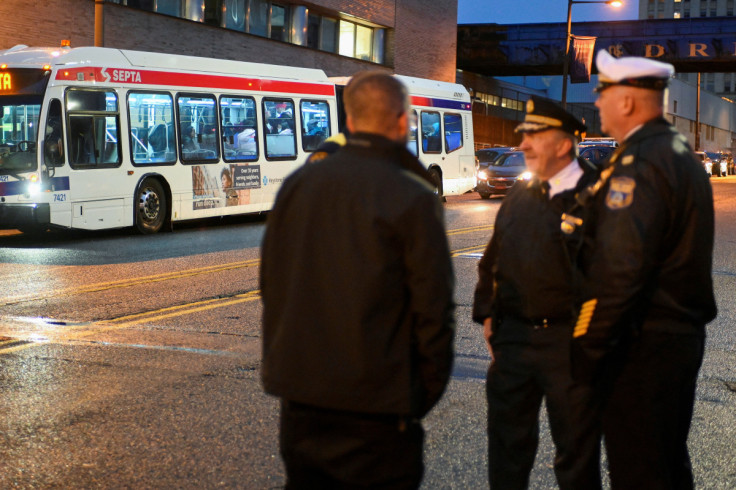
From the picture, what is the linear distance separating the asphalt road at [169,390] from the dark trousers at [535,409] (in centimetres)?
94

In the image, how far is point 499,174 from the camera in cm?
2878

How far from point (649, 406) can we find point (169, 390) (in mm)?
3813

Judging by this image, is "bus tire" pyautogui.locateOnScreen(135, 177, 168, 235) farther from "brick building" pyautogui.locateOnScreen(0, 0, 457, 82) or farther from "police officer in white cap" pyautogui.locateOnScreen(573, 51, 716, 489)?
"police officer in white cap" pyautogui.locateOnScreen(573, 51, 716, 489)

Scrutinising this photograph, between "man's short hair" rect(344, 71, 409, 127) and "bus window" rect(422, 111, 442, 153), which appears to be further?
"bus window" rect(422, 111, 442, 153)

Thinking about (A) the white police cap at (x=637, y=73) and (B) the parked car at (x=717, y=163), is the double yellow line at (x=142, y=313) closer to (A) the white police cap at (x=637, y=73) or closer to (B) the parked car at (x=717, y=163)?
(A) the white police cap at (x=637, y=73)

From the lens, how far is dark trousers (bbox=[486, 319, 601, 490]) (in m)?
3.49

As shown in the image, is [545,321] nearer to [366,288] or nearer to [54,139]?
[366,288]

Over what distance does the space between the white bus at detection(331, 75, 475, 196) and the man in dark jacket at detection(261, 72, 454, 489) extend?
2199 cm

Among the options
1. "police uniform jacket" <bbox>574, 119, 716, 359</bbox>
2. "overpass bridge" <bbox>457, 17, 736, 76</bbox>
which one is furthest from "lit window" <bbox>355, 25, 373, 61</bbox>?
"police uniform jacket" <bbox>574, 119, 716, 359</bbox>

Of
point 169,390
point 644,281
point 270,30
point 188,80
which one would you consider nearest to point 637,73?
point 644,281

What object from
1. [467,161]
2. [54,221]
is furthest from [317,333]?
[467,161]

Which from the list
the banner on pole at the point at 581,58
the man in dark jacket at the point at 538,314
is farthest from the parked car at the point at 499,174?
the man in dark jacket at the point at 538,314

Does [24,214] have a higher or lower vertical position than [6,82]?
lower

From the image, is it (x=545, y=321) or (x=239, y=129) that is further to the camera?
(x=239, y=129)
